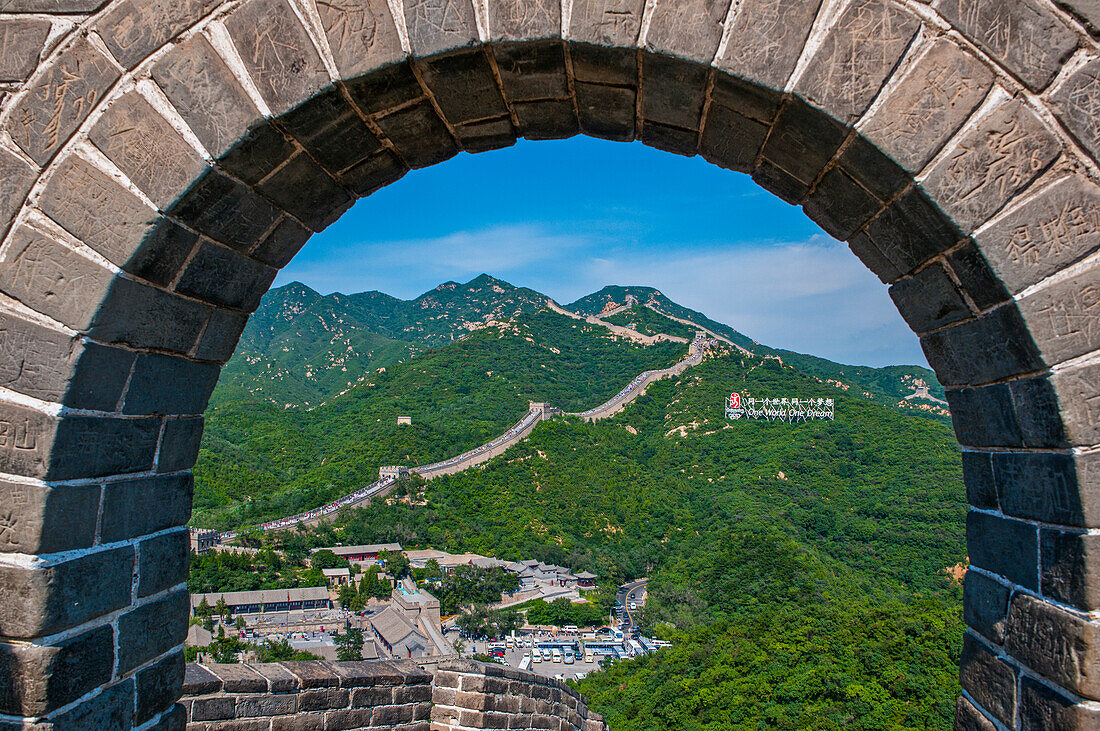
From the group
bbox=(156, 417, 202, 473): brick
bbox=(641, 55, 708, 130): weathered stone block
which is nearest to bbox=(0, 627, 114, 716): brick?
bbox=(156, 417, 202, 473): brick

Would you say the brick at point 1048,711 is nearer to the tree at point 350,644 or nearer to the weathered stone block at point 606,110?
the weathered stone block at point 606,110

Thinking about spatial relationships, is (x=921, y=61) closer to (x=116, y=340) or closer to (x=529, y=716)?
(x=116, y=340)

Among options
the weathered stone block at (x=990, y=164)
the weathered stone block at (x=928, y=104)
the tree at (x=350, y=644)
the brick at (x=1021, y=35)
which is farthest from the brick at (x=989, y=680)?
the tree at (x=350, y=644)

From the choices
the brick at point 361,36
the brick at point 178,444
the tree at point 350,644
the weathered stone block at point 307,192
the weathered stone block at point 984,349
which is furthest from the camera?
the tree at point 350,644

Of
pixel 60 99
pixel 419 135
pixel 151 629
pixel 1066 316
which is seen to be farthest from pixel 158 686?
pixel 1066 316

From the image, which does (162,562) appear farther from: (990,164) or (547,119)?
(990,164)

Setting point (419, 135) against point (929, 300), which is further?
point (419, 135)
